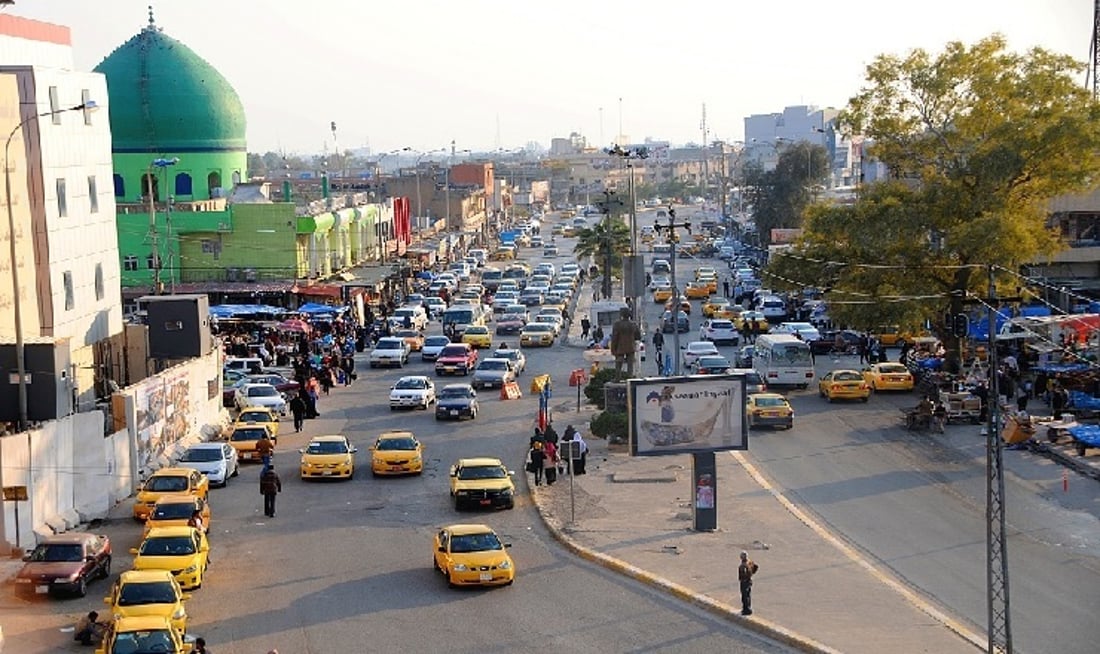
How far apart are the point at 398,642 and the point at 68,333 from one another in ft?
73.5

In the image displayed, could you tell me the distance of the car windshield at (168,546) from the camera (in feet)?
93.6

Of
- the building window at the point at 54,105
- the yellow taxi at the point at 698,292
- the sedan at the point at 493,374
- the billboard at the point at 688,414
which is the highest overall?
the building window at the point at 54,105

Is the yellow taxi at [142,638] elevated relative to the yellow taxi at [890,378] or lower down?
elevated

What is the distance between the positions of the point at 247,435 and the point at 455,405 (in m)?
8.06

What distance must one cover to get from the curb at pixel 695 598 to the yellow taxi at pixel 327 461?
7.15 m

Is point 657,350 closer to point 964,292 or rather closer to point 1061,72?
point 964,292

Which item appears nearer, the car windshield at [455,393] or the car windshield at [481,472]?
the car windshield at [481,472]

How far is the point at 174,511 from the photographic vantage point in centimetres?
3177

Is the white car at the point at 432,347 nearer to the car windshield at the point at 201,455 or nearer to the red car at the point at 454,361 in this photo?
the red car at the point at 454,361

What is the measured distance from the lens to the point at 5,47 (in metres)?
44.9

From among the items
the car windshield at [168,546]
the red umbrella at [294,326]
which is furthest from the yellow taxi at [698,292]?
the car windshield at [168,546]

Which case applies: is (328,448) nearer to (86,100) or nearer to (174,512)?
(174,512)

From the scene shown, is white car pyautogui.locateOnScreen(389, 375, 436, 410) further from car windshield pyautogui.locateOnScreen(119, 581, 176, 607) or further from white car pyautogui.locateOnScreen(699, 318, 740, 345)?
car windshield pyautogui.locateOnScreen(119, 581, 176, 607)

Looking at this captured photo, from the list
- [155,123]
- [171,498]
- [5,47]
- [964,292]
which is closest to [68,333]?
[5,47]
